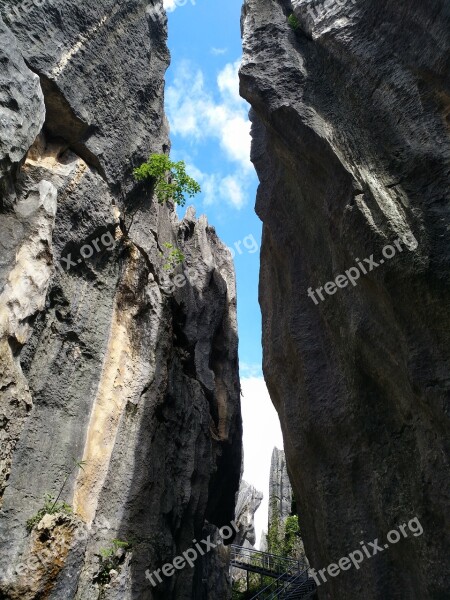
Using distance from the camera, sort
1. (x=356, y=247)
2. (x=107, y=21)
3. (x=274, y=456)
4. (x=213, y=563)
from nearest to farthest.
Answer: (x=356, y=247), (x=107, y=21), (x=213, y=563), (x=274, y=456)

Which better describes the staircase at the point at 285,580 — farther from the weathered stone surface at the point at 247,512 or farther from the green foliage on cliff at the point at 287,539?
the weathered stone surface at the point at 247,512

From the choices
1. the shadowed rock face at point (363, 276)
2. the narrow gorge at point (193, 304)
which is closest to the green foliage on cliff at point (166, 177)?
the narrow gorge at point (193, 304)

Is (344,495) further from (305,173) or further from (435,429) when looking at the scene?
(305,173)

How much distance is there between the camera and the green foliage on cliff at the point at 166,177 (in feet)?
42.5

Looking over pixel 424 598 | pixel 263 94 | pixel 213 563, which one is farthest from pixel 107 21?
pixel 213 563

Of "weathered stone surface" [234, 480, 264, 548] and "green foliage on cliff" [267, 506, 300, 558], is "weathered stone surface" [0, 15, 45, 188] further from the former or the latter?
"weathered stone surface" [234, 480, 264, 548]

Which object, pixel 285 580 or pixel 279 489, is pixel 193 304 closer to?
pixel 285 580

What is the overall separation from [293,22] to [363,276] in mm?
→ 6260

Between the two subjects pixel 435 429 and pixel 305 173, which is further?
pixel 305 173

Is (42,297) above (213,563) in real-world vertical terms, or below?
above

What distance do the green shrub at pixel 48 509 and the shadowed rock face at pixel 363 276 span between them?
418cm

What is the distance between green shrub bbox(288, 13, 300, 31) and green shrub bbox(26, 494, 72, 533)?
9.99m

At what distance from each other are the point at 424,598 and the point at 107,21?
1258cm

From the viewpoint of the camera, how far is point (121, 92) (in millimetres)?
12867
